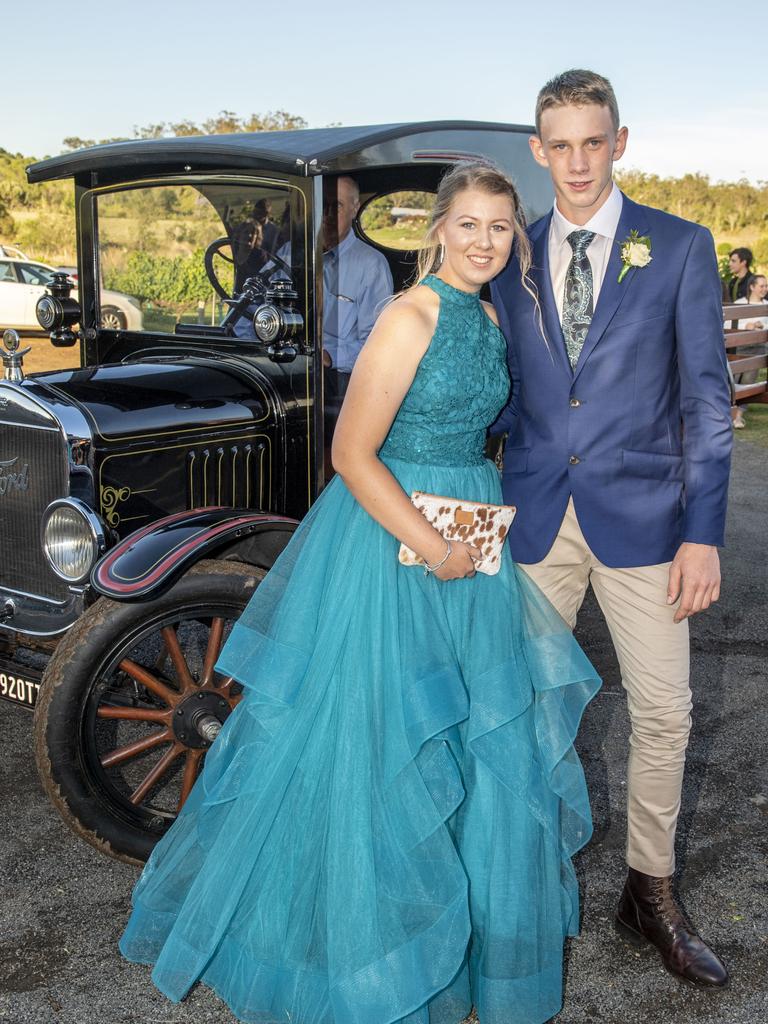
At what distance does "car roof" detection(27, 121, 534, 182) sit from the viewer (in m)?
3.49

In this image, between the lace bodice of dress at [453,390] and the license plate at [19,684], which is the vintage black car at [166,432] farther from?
the lace bodice of dress at [453,390]

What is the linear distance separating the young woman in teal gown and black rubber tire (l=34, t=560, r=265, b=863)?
1.42ft

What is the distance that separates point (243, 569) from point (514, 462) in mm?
952

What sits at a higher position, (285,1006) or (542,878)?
(542,878)

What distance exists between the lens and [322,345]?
146 inches

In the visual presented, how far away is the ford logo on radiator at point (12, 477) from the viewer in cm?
343

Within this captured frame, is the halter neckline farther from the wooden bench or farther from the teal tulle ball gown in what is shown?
the wooden bench

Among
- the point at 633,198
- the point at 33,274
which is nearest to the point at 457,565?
the point at 33,274

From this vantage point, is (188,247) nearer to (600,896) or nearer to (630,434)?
(630,434)

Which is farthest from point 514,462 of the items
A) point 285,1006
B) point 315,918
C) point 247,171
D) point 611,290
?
point 247,171

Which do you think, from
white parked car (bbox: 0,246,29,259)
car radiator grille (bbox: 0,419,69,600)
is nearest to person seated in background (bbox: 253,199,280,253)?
car radiator grille (bbox: 0,419,69,600)

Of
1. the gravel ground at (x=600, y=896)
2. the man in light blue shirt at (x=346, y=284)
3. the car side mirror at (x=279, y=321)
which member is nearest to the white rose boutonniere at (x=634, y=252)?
the man in light blue shirt at (x=346, y=284)

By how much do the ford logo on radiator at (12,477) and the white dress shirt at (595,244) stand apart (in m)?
1.91

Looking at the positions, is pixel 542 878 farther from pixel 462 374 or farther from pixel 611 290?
pixel 611 290
